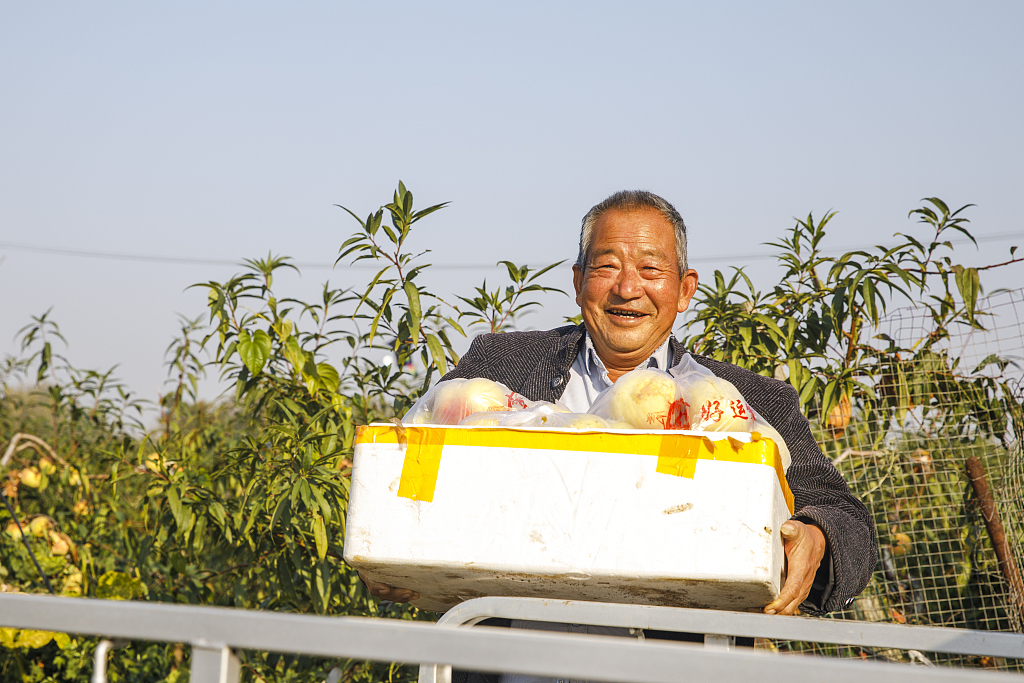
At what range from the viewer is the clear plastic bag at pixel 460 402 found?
1.65m

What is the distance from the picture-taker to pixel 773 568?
1271 millimetres

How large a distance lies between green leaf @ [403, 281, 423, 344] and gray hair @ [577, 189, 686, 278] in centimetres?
54

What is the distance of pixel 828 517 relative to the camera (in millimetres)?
1684

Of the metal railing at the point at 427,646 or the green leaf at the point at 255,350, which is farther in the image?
the green leaf at the point at 255,350

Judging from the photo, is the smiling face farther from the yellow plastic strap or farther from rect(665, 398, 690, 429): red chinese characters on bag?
the yellow plastic strap

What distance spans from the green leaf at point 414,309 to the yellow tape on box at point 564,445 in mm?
1187

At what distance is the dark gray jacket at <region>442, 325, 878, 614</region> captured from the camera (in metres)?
1.71

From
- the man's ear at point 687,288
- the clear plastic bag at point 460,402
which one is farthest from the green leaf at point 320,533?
the man's ear at point 687,288

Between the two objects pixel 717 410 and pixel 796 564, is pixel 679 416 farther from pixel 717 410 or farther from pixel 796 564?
pixel 796 564

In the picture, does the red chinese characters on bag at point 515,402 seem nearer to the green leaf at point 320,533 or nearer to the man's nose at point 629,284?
the man's nose at point 629,284

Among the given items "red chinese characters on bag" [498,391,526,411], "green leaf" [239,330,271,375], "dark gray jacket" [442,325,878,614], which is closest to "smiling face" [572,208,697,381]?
"dark gray jacket" [442,325,878,614]

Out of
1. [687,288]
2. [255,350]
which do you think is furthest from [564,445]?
[255,350]

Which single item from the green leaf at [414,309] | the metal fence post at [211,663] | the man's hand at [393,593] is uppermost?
the green leaf at [414,309]

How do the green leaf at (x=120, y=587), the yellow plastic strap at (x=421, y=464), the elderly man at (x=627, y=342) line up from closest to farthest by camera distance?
1. the yellow plastic strap at (x=421, y=464)
2. the elderly man at (x=627, y=342)
3. the green leaf at (x=120, y=587)
